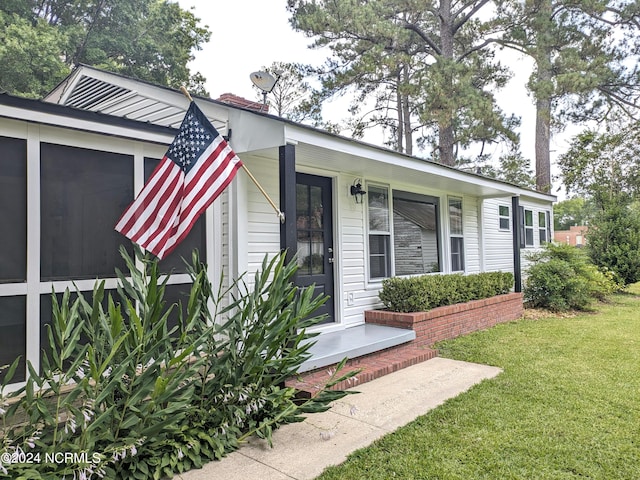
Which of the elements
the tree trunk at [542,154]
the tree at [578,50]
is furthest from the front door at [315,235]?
the tree trunk at [542,154]

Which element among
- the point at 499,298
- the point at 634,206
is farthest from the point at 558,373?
the point at 634,206

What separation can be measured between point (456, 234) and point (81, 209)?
7128mm

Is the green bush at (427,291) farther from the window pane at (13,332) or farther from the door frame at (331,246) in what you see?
the window pane at (13,332)

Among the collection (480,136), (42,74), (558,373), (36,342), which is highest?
(42,74)

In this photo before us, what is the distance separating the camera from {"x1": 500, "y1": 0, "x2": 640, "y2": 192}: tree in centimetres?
1284

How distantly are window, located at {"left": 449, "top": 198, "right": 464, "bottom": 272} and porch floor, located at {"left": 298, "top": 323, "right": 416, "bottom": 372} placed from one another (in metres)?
3.36

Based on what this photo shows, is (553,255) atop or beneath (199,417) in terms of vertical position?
atop

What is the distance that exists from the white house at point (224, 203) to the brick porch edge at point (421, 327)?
18 centimetres

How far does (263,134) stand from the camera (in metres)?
4.32

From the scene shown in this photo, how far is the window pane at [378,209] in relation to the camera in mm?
6754

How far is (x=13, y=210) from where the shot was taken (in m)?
3.23

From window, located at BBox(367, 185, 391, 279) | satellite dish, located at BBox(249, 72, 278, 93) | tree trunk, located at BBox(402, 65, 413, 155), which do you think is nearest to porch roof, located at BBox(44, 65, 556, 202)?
window, located at BBox(367, 185, 391, 279)

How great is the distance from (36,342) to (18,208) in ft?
3.43

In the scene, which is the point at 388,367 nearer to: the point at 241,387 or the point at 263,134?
the point at 241,387
